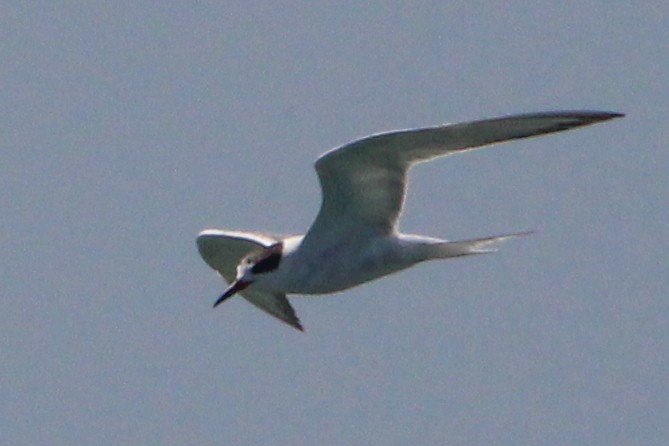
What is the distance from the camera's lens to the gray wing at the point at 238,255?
55.9 feet

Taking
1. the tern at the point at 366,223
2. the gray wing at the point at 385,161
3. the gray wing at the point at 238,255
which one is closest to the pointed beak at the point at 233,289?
the tern at the point at 366,223

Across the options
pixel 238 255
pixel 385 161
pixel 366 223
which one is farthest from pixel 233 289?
pixel 385 161

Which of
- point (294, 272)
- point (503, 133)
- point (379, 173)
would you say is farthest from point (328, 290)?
point (503, 133)

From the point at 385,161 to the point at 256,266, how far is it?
6.11ft

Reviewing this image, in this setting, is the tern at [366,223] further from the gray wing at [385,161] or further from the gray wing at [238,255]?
the gray wing at [238,255]

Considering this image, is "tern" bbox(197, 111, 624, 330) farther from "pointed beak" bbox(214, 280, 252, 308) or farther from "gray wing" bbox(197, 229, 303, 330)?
"gray wing" bbox(197, 229, 303, 330)

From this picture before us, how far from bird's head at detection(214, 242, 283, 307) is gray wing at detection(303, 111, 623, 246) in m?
0.38

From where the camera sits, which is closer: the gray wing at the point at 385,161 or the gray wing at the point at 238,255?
the gray wing at the point at 385,161

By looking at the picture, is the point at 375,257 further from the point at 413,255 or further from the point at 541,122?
the point at 541,122

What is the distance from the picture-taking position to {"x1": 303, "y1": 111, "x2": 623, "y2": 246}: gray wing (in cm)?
1356

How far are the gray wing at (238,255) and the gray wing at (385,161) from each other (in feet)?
5.08

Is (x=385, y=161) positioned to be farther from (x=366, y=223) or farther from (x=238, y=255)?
(x=238, y=255)

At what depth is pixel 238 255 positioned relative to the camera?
58.6 feet

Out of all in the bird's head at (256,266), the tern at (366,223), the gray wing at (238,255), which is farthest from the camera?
the gray wing at (238,255)
